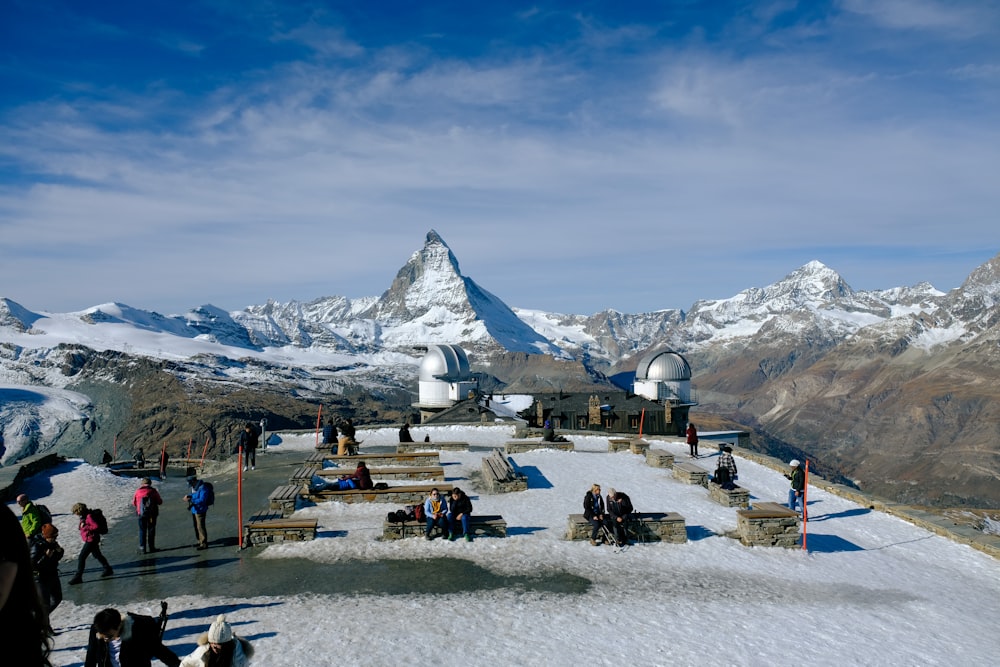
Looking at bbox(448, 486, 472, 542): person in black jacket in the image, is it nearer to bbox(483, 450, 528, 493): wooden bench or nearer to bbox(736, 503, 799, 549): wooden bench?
bbox(483, 450, 528, 493): wooden bench

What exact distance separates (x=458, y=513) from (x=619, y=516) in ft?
14.2

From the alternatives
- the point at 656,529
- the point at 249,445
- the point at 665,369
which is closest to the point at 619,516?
the point at 656,529

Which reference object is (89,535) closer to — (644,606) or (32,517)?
(32,517)

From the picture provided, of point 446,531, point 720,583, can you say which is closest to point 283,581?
point 446,531

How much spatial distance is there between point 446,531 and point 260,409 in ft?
466

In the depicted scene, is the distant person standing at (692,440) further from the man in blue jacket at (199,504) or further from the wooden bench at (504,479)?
the man in blue jacket at (199,504)

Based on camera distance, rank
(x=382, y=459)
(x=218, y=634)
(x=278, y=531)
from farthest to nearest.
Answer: (x=382, y=459)
(x=278, y=531)
(x=218, y=634)

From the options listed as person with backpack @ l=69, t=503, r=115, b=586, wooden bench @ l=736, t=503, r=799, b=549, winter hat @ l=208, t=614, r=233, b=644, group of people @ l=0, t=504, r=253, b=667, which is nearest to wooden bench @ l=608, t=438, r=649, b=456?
wooden bench @ l=736, t=503, r=799, b=549

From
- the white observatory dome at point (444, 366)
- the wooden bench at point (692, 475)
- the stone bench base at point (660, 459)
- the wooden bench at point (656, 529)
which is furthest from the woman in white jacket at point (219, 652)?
the white observatory dome at point (444, 366)

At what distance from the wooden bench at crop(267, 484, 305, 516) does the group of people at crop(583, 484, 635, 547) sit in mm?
8882

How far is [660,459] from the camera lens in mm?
29391

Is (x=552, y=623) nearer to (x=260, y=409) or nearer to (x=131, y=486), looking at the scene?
(x=131, y=486)

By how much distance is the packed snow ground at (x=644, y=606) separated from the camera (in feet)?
38.3

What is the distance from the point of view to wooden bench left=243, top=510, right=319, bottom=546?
58.1ft
